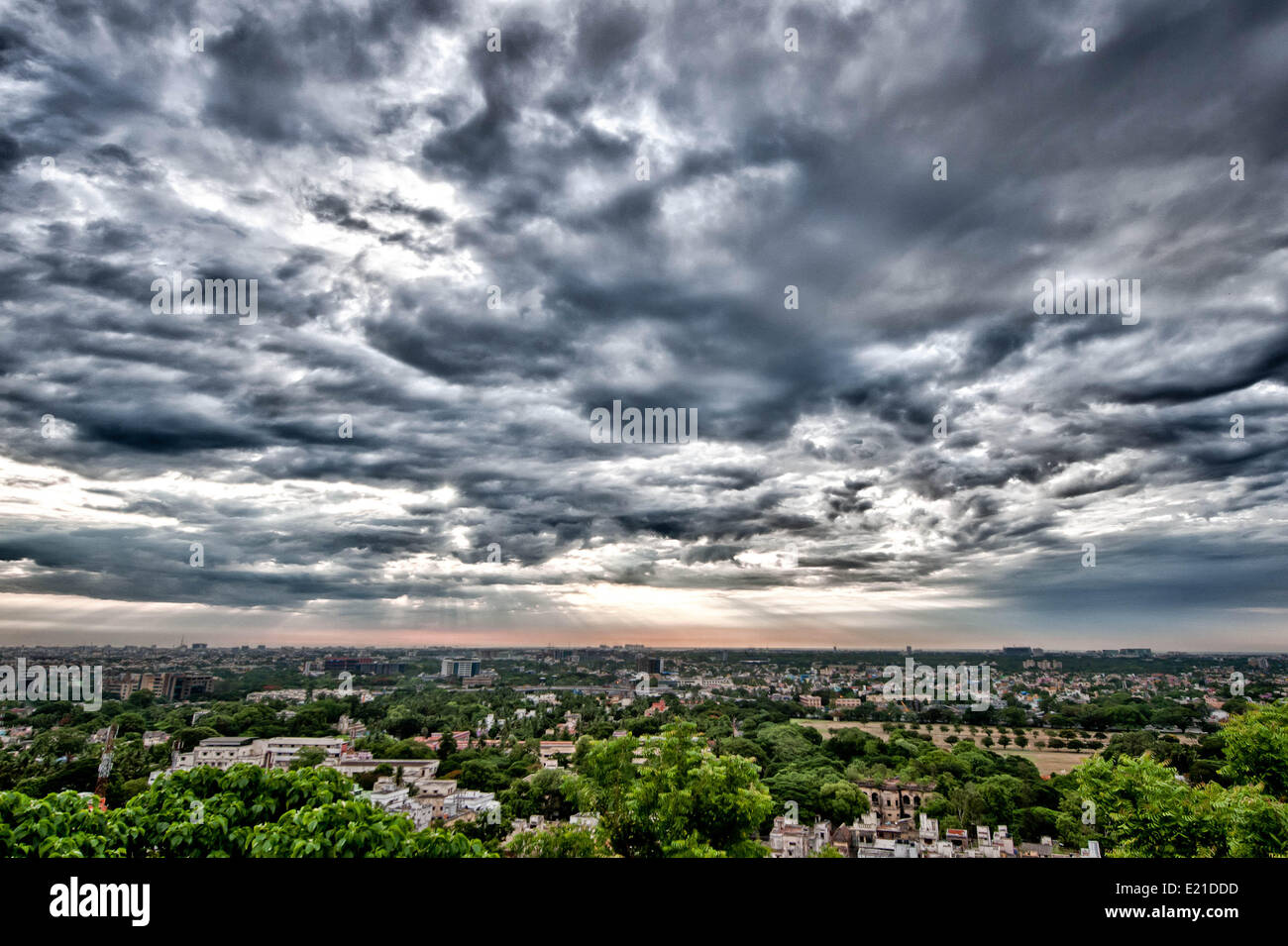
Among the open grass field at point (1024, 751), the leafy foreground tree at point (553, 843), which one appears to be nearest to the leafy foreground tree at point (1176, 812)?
the leafy foreground tree at point (553, 843)

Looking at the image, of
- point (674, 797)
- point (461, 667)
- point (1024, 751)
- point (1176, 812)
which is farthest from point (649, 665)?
point (674, 797)

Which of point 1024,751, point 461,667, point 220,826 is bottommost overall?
point 1024,751

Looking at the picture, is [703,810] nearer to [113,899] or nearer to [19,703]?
[113,899]

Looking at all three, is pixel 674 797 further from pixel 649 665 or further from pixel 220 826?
pixel 649 665

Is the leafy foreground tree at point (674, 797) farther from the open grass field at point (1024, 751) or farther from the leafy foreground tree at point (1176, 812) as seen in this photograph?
the open grass field at point (1024, 751)

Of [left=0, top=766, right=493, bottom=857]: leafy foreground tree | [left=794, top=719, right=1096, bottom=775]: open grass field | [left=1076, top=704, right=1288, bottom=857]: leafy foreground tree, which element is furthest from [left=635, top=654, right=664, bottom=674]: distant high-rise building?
[left=0, top=766, right=493, bottom=857]: leafy foreground tree

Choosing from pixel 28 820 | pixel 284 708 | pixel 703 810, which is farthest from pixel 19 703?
pixel 703 810
